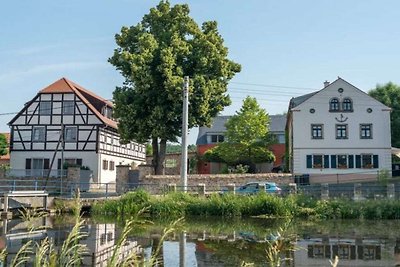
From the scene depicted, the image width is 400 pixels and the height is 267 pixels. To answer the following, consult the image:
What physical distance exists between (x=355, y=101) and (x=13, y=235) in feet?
112

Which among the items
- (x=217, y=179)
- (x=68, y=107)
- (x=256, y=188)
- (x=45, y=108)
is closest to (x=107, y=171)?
(x=68, y=107)

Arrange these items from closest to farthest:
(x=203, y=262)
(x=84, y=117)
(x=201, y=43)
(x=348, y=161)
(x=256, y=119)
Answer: (x=203, y=262)
(x=201, y=43)
(x=348, y=161)
(x=84, y=117)
(x=256, y=119)

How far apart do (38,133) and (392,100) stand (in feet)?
128

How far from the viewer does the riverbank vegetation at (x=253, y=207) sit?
2456 cm

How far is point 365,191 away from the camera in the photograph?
1054 inches

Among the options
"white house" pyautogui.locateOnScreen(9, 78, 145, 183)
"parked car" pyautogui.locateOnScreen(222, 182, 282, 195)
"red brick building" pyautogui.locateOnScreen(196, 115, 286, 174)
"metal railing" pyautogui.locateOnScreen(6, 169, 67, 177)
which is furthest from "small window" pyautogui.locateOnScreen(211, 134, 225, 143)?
"parked car" pyautogui.locateOnScreen(222, 182, 282, 195)

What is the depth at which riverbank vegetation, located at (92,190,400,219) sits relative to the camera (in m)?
24.6

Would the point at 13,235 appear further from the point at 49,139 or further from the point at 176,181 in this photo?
the point at 49,139

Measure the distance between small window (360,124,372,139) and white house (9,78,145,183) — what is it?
2408cm

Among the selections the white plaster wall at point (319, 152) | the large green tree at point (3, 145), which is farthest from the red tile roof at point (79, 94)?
the white plaster wall at point (319, 152)

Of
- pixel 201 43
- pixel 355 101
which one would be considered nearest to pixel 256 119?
pixel 355 101

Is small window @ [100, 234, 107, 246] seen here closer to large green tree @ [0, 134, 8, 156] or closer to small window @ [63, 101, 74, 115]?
small window @ [63, 101, 74, 115]

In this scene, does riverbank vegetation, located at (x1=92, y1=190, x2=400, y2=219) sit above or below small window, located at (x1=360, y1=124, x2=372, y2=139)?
below

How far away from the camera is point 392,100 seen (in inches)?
2128
